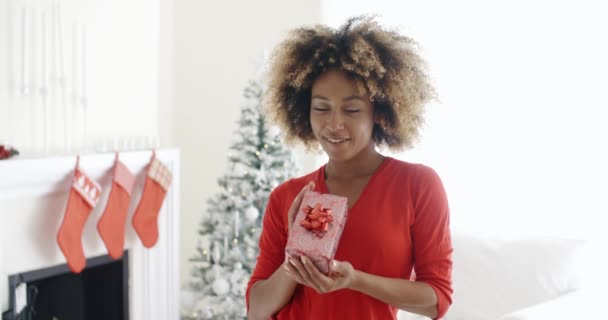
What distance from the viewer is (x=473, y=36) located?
3176 mm

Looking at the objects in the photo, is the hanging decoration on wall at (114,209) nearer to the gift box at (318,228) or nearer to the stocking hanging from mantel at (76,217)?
the stocking hanging from mantel at (76,217)

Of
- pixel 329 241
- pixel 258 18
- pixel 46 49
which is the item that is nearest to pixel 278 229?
pixel 329 241

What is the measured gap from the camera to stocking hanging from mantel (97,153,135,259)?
2865mm

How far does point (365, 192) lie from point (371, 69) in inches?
8.7

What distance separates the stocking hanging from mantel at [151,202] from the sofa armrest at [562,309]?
1641 millimetres

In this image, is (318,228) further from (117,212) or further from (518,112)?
(518,112)

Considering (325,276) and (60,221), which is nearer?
(325,276)

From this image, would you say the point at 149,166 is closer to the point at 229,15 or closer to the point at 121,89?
the point at 121,89

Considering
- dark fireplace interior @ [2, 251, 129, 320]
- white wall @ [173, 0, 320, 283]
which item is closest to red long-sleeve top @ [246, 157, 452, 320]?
dark fireplace interior @ [2, 251, 129, 320]

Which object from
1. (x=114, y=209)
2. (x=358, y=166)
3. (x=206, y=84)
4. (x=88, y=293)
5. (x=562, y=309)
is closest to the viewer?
(x=358, y=166)

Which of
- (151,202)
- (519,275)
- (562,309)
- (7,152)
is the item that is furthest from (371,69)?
(151,202)

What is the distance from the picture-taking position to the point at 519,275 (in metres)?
2.54

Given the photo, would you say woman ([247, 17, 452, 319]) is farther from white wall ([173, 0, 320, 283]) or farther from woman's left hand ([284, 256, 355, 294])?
white wall ([173, 0, 320, 283])

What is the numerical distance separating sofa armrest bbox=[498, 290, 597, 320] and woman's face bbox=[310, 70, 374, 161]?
1.14m
